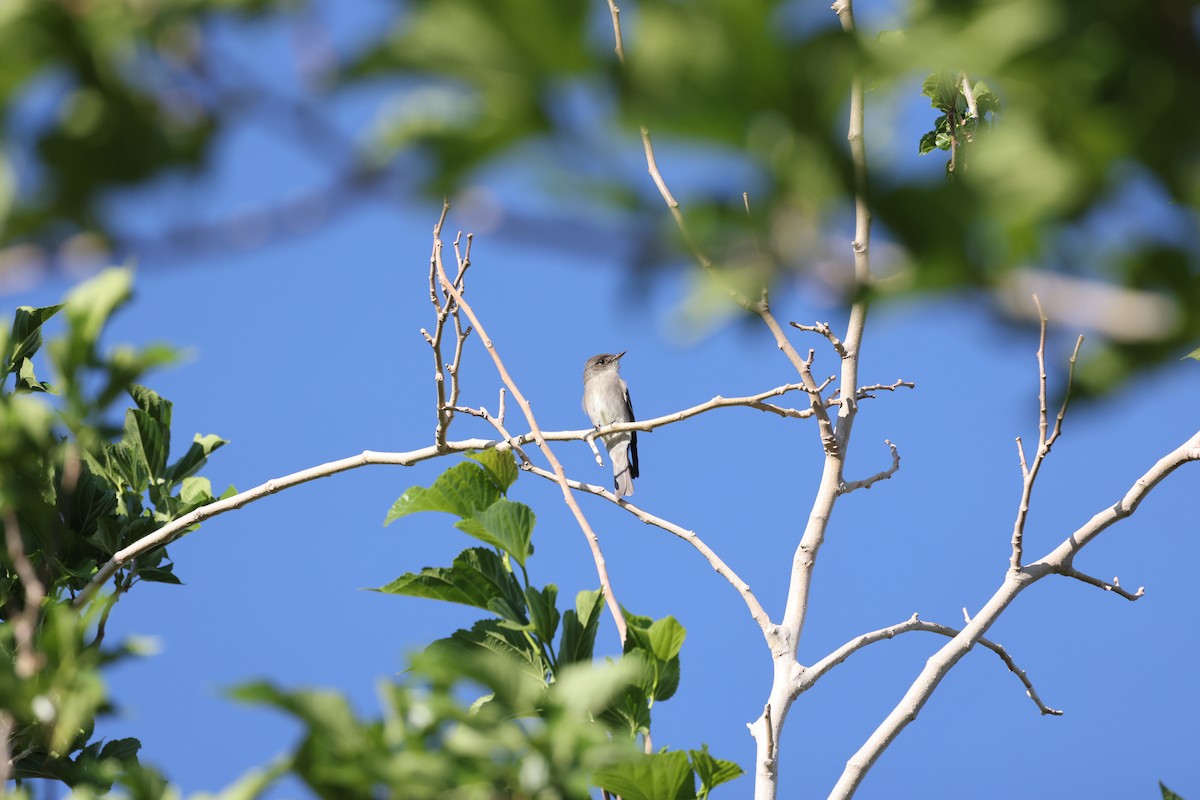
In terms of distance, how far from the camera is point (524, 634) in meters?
2.33

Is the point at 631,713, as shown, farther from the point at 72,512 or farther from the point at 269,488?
the point at 72,512

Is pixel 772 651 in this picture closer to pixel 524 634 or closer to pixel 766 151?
pixel 524 634

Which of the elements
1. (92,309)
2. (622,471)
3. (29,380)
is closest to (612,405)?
(622,471)

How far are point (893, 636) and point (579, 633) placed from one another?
1076mm

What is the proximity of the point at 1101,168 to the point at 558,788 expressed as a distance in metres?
0.82

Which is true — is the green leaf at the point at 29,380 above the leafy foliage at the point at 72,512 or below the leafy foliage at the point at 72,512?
above

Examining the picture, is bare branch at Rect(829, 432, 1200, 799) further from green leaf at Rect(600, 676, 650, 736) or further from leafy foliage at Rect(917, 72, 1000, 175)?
leafy foliage at Rect(917, 72, 1000, 175)

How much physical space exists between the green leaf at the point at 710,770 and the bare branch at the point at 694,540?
0.78m

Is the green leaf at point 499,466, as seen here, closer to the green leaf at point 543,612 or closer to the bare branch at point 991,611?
the green leaf at point 543,612

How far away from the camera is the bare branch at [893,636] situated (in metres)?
2.70

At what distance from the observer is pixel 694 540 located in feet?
10.1

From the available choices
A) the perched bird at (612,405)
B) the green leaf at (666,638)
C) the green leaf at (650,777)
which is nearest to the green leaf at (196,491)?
the green leaf at (666,638)

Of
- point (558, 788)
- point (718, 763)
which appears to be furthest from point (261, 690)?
point (718, 763)

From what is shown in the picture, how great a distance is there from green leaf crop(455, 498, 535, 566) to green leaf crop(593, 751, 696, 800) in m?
0.62
